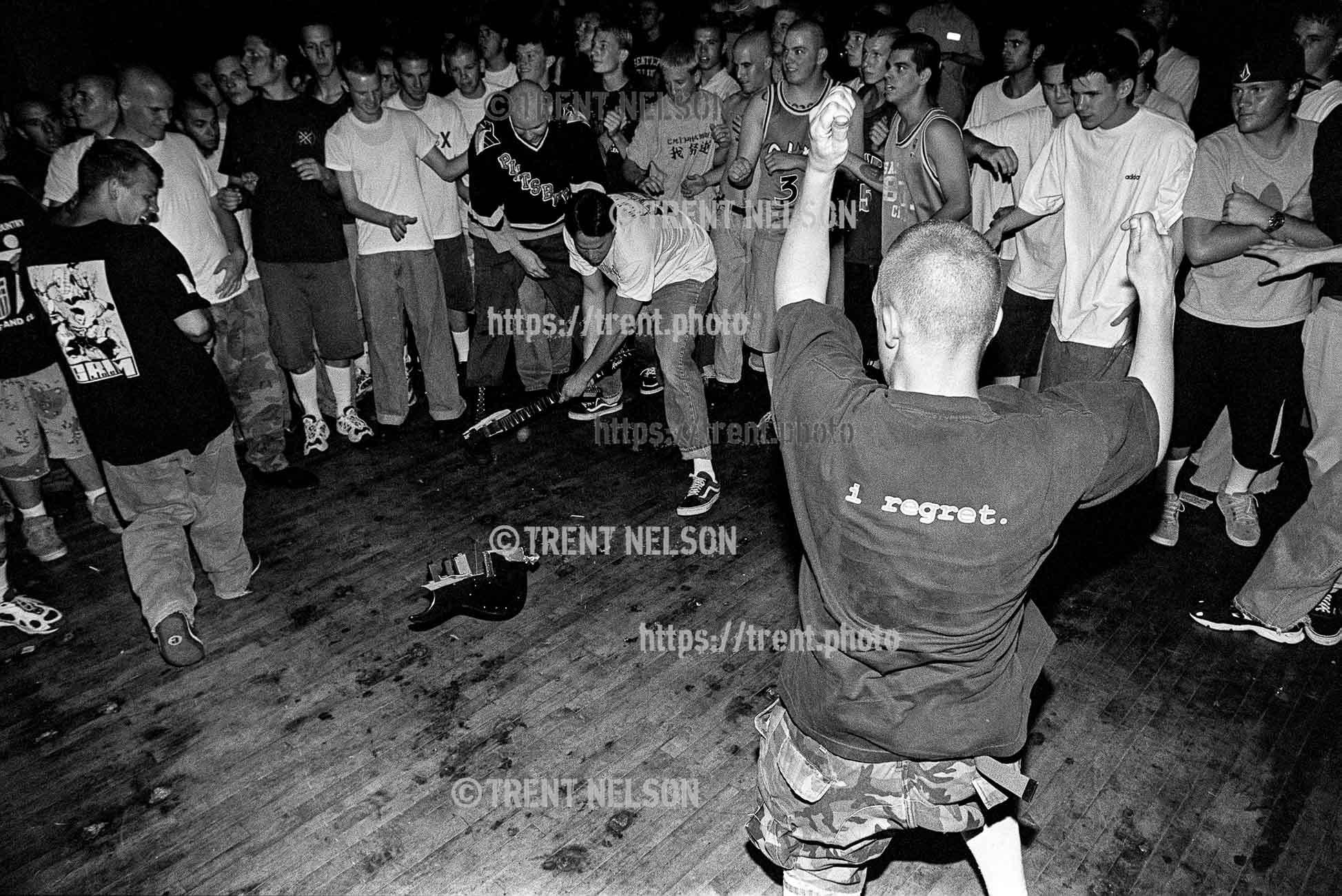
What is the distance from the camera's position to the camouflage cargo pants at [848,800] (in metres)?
1.86

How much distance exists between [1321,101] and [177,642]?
542cm

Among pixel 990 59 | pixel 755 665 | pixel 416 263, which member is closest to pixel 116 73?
pixel 416 263

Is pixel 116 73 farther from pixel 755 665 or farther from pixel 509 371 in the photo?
pixel 755 665

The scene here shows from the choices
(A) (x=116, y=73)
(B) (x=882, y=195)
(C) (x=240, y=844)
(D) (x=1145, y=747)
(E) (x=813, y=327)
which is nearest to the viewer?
(E) (x=813, y=327)

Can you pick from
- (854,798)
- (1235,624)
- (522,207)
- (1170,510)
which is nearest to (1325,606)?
(1235,624)

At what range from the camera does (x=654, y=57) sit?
21.5 ft

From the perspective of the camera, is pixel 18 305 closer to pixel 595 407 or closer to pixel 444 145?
pixel 444 145

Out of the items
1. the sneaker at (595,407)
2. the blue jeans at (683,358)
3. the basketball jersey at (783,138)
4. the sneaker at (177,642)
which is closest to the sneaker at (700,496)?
the blue jeans at (683,358)

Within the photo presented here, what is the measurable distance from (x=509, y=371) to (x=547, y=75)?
199cm

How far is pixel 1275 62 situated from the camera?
3275 mm

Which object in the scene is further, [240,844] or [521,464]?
[521,464]

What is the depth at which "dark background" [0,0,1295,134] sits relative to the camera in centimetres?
684

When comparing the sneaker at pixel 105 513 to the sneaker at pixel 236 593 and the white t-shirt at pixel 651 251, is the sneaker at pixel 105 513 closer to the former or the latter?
the sneaker at pixel 236 593

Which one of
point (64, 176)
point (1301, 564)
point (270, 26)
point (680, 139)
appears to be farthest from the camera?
point (270, 26)
